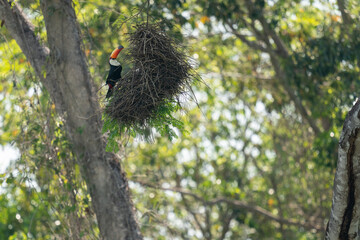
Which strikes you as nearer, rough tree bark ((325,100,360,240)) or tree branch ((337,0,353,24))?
rough tree bark ((325,100,360,240))

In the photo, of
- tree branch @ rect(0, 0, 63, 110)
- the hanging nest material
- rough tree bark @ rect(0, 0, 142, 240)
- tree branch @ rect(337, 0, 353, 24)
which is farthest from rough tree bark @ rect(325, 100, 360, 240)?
tree branch @ rect(337, 0, 353, 24)

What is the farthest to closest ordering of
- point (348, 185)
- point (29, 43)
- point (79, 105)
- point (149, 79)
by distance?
point (29, 43)
point (79, 105)
point (149, 79)
point (348, 185)

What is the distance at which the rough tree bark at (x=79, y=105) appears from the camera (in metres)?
6.05

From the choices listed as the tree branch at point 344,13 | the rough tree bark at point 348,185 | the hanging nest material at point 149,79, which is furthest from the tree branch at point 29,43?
the tree branch at point 344,13

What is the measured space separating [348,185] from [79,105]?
124 inches

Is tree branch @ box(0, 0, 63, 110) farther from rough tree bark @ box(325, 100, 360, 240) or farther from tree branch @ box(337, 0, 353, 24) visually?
tree branch @ box(337, 0, 353, 24)

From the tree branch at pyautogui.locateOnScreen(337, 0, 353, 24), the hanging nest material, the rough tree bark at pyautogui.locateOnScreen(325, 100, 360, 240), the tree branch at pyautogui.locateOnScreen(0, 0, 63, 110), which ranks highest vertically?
the tree branch at pyautogui.locateOnScreen(337, 0, 353, 24)

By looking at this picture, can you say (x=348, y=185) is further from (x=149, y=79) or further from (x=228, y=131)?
(x=228, y=131)

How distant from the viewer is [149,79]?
187 inches

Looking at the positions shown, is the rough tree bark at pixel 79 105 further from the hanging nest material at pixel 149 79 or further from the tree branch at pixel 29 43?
the hanging nest material at pixel 149 79

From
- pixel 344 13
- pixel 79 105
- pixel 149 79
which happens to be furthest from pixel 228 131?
pixel 149 79

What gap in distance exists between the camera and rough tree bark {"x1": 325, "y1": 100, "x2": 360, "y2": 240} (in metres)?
4.16

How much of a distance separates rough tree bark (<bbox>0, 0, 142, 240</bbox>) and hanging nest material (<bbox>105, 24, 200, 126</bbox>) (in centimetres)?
121

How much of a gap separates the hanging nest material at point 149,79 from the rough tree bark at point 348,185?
139 cm
